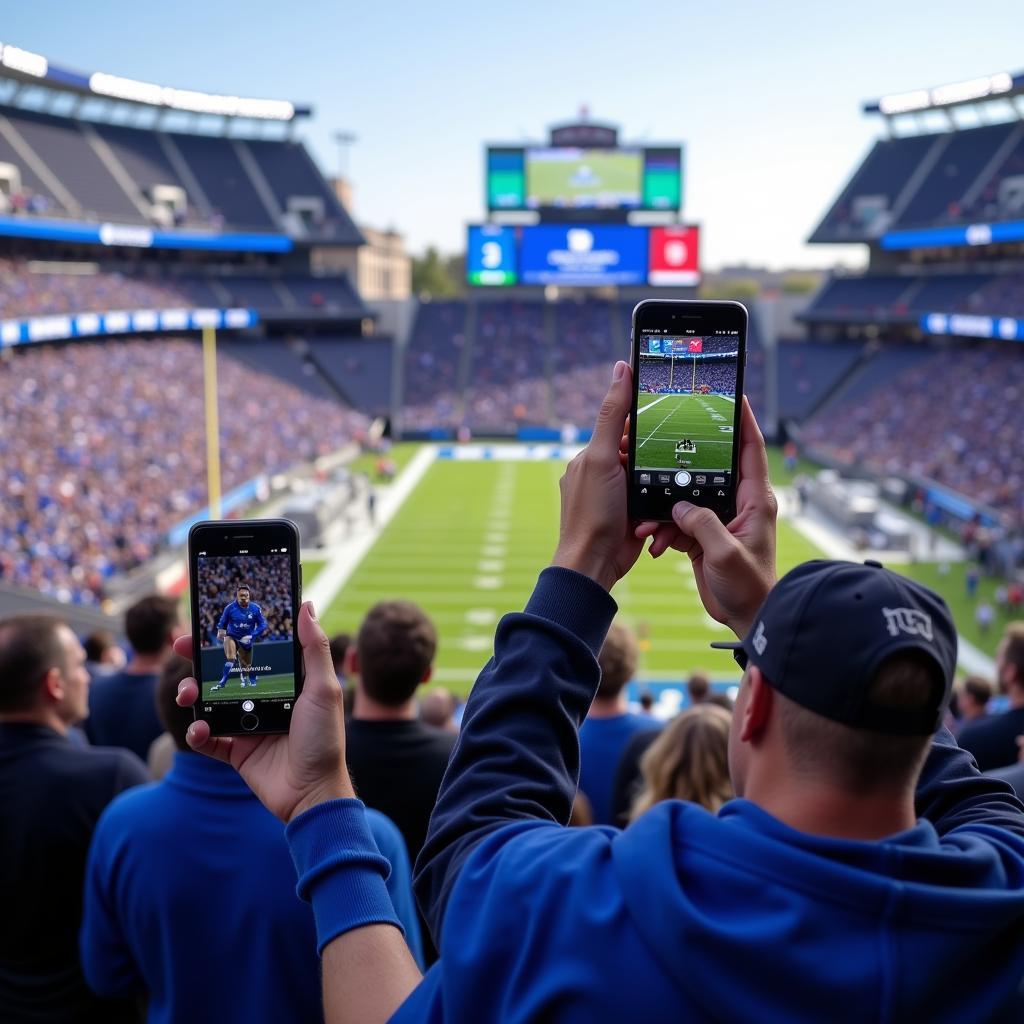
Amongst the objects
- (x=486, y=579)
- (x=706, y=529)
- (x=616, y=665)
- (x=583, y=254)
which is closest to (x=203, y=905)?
(x=706, y=529)

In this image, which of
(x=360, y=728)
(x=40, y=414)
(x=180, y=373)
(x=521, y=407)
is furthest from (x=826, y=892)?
(x=521, y=407)

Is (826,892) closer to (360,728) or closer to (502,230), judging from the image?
(360,728)

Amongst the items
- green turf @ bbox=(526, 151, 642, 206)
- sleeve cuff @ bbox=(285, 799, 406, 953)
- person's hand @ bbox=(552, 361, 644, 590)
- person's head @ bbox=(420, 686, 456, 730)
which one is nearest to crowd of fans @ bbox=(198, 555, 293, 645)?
sleeve cuff @ bbox=(285, 799, 406, 953)

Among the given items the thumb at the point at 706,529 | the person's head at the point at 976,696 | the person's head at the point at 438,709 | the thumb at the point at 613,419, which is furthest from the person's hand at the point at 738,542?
the person's head at the point at 976,696

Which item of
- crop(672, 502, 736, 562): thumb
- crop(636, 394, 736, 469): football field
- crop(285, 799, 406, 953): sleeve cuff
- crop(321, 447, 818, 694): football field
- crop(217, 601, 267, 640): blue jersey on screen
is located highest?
crop(636, 394, 736, 469): football field

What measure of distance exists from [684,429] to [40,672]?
2.52 meters

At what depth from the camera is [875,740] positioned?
122 centimetres

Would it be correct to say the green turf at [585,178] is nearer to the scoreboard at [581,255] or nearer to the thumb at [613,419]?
the scoreboard at [581,255]

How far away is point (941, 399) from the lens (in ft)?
116

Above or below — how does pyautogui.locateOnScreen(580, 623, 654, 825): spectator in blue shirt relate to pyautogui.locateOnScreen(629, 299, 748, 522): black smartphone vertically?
below

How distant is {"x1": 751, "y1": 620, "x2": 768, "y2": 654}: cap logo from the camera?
130 centimetres

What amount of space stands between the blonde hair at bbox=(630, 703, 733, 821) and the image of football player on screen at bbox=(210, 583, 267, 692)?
67.4 inches

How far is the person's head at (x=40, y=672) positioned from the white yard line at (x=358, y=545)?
13250 mm

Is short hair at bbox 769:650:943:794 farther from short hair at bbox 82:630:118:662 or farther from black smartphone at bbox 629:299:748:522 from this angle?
short hair at bbox 82:630:118:662
